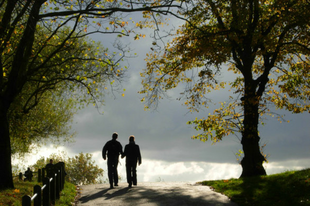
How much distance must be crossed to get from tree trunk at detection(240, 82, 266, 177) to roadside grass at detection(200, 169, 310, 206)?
399 cm

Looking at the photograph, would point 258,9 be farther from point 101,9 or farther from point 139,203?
point 139,203

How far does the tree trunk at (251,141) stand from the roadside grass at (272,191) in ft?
13.1

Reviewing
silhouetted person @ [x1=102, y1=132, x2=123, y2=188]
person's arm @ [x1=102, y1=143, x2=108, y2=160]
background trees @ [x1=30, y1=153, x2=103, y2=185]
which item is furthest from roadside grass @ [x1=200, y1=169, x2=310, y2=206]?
background trees @ [x1=30, y1=153, x2=103, y2=185]

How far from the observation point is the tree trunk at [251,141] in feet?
61.2

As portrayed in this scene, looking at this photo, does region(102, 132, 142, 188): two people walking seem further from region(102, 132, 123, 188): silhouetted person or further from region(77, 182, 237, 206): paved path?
region(77, 182, 237, 206): paved path

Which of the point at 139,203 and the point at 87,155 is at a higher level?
the point at 87,155

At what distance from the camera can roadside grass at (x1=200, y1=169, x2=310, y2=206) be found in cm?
1074

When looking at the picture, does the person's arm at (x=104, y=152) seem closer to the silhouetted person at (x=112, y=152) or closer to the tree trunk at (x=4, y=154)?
the silhouetted person at (x=112, y=152)

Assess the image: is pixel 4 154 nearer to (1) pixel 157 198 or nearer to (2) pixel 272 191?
(1) pixel 157 198

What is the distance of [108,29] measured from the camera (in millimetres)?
17375

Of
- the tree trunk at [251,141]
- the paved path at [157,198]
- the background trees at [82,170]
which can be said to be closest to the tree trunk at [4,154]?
the paved path at [157,198]

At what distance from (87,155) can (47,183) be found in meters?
50.8

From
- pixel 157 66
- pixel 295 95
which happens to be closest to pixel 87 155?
pixel 157 66

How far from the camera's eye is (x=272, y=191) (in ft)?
39.9
